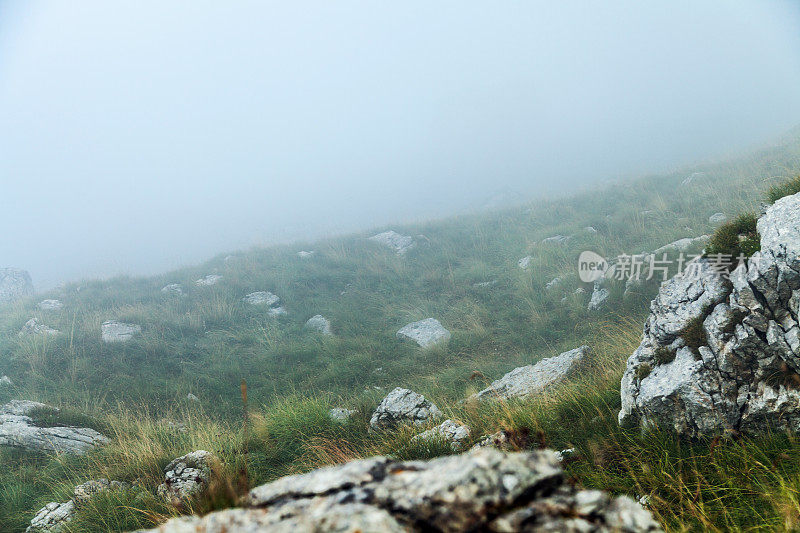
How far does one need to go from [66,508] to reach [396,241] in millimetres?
19129

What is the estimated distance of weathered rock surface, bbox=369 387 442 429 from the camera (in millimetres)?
6992

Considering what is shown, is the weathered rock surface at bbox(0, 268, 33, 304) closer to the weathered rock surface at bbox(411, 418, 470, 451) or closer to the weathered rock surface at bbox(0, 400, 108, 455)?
the weathered rock surface at bbox(0, 400, 108, 455)

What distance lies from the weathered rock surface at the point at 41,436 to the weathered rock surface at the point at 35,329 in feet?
21.6

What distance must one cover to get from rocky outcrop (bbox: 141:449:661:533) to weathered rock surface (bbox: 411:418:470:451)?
3.59m

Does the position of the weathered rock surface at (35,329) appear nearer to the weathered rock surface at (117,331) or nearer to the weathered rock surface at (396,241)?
the weathered rock surface at (117,331)

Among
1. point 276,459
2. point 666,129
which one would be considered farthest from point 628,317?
point 666,129

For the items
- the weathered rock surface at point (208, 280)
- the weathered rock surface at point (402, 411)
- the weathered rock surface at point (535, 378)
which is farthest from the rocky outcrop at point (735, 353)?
the weathered rock surface at point (208, 280)

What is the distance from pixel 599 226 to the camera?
62.7 ft

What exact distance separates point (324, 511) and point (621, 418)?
172 inches

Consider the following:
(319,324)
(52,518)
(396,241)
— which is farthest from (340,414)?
(396,241)

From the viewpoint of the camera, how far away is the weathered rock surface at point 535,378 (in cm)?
747

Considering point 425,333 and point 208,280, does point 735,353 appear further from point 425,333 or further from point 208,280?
point 208,280

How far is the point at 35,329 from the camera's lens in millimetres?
14078

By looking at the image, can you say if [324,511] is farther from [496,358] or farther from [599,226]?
[599,226]
